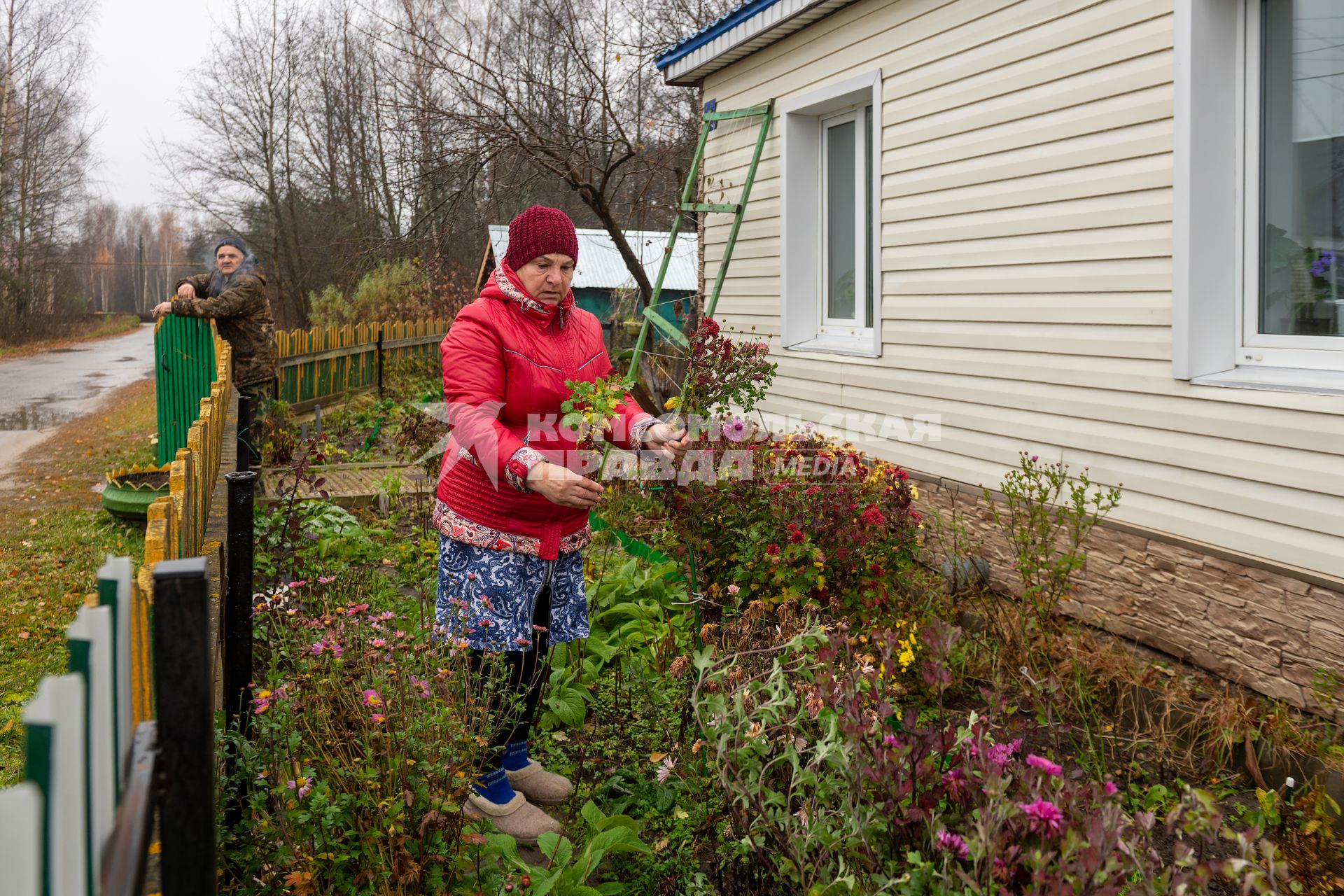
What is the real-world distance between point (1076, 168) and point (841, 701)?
3.31 meters

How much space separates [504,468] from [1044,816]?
64.8 inches

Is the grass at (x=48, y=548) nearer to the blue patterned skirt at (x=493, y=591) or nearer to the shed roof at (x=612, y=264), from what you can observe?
the blue patterned skirt at (x=493, y=591)

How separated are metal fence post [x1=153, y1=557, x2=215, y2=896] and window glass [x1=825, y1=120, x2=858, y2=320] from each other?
6.32 metres

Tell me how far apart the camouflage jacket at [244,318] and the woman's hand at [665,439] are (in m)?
5.43

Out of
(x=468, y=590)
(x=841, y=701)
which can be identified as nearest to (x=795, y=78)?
(x=468, y=590)

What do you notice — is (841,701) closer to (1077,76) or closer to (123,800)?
(123,800)

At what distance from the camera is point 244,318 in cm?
792

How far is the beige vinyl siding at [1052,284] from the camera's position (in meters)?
3.88

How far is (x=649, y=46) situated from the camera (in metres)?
14.8

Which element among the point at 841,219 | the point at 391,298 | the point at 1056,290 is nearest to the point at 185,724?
the point at 1056,290

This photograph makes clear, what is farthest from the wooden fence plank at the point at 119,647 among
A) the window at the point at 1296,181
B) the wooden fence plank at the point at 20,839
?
the window at the point at 1296,181

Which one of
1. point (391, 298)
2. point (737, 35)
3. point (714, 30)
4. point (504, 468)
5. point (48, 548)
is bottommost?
point (48, 548)

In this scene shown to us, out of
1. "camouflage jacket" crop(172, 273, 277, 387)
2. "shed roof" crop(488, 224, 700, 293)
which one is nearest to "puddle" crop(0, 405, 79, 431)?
"camouflage jacket" crop(172, 273, 277, 387)

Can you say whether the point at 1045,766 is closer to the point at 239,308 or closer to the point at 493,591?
the point at 493,591
